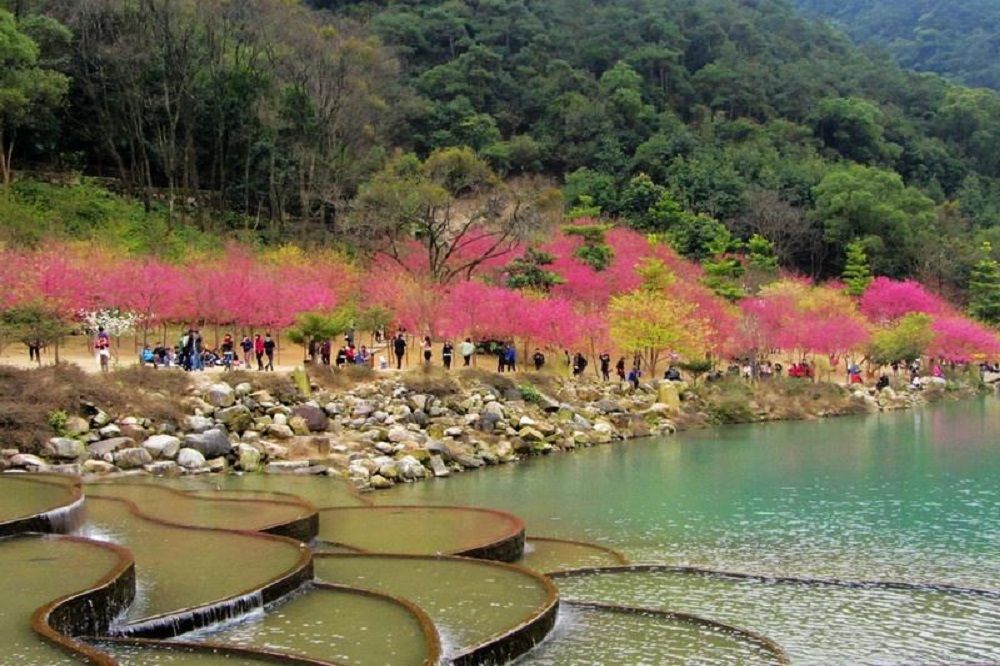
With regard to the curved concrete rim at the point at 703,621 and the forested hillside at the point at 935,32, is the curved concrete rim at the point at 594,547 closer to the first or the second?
the curved concrete rim at the point at 703,621

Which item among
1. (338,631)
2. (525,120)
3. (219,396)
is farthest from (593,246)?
(338,631)

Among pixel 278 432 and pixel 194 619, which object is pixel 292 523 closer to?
pixel 194 619

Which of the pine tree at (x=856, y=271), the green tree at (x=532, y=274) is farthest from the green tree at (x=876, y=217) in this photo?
the green tree at (x=532, y=274)

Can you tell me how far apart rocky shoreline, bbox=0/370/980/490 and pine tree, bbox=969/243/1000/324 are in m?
29.7

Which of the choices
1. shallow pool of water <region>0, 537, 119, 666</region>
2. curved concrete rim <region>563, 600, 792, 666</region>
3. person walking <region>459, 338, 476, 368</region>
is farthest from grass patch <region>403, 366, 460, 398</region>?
curved concrete rim <region>563, 600, 792, 666</region>

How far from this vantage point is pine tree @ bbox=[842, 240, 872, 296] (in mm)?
59125

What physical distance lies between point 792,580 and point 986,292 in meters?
53.2

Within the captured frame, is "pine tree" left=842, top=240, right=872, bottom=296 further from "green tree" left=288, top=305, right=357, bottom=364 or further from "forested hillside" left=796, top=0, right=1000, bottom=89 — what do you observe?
"forested hillside" left=796, top=0, right=1000, bottom=89

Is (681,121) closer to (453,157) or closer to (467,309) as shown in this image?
(453,157)

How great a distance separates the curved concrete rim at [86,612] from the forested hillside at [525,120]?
3338cm

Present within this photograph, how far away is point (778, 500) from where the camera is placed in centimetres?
2184

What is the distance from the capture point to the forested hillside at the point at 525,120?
156ft

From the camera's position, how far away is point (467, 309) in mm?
38094

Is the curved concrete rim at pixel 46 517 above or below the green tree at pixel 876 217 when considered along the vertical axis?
below
